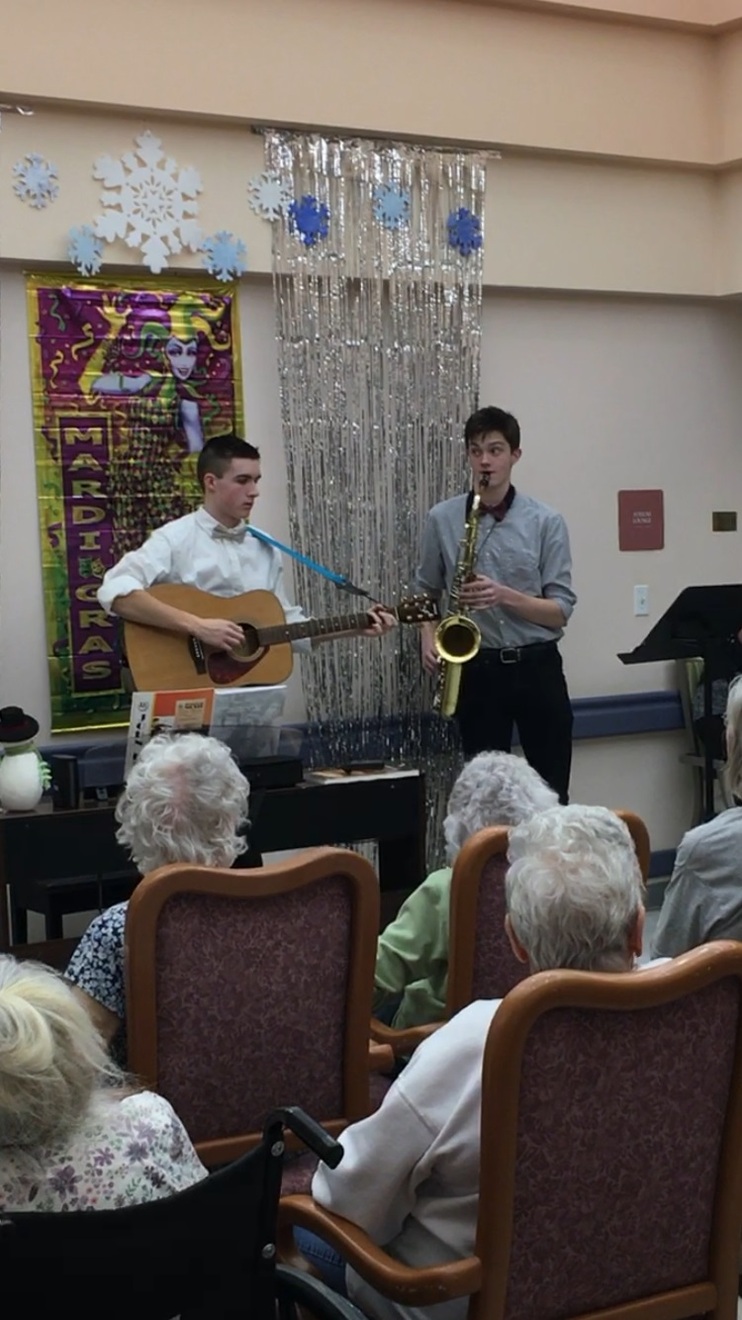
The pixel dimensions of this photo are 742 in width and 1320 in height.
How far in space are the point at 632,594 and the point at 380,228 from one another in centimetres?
177

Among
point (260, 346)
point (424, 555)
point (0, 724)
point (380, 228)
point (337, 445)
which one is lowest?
point (0, 724)

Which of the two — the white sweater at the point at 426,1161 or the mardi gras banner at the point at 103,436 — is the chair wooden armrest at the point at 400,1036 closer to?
the white sweater at the point at 426,1161

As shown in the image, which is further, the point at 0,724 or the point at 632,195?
the point at 632,195

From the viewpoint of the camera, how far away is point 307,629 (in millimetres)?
4469

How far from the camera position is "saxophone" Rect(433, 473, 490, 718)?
4.82 m

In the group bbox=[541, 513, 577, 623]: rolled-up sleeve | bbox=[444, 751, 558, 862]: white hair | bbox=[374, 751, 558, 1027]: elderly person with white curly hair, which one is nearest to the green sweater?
bbox=[374, 751, 558, 1027]: elderly person with white curly hair

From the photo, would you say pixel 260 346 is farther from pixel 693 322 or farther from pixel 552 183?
pixel 693 322

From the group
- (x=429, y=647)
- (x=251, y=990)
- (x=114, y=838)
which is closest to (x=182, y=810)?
(x=251, y=990)

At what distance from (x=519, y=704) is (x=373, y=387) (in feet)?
3.99

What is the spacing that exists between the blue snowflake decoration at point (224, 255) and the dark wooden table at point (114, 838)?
70.4 inches

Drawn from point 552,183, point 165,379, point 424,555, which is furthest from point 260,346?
point 552,183

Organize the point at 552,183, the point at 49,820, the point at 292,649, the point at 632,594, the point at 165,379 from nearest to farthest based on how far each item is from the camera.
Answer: the point at 49,820 < the point at 292,649 < the point at 165,379 < the point at 552,183 < the point at 632,594

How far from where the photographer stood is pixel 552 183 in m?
5.51

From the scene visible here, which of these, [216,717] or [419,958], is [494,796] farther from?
[216,717]
